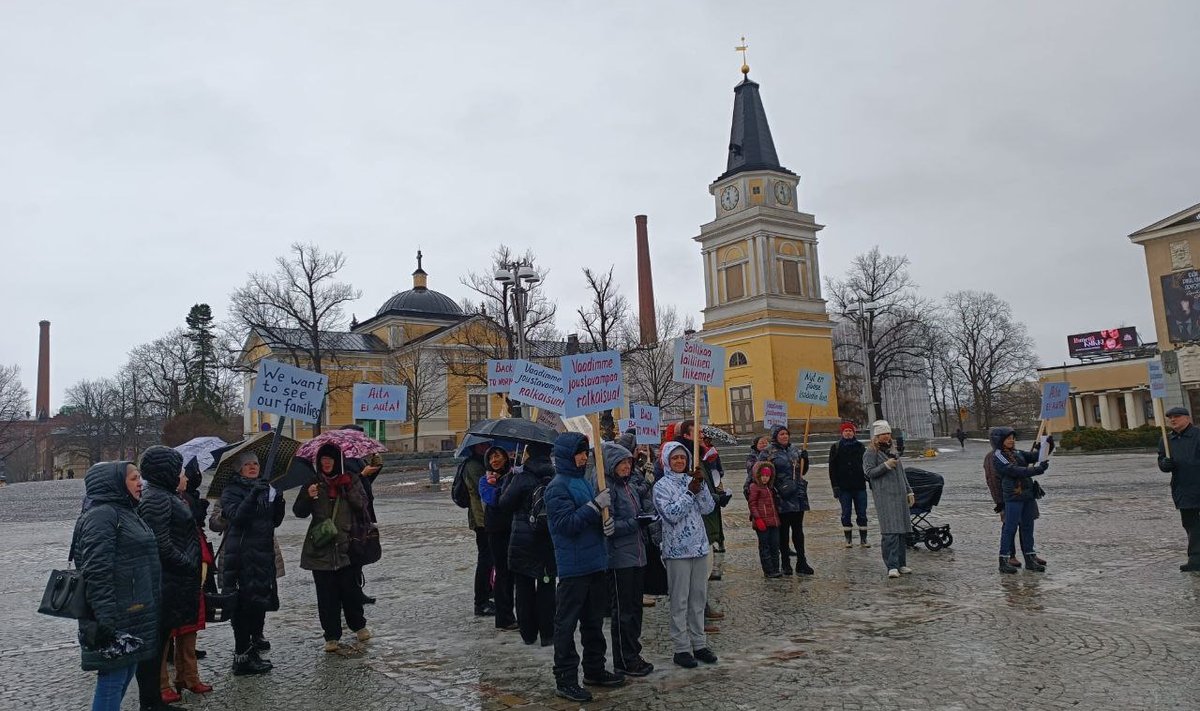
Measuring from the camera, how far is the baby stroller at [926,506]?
11.2 m

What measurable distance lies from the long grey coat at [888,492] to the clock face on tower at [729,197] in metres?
40.8

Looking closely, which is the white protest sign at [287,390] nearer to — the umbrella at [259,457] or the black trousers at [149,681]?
the umbrella at [259,457]

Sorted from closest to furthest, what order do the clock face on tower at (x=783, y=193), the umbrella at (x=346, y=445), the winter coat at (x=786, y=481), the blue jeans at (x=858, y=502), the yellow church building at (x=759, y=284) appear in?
1. the umbrella at (x=346, y=445)
2. the winter coat at (x=786, y=481)
3. the blue jeans at (x=858, y=502)
4. the yellow church building at (x=759, y=284)
5. the clock face on tower at (x=783, y=193)

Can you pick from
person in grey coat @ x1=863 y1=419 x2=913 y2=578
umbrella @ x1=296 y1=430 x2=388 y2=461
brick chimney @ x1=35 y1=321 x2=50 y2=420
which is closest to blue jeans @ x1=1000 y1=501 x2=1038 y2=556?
person in grey coat @ x1=863 y1=419 x2=913 y2=578

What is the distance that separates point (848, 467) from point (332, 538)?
747 centimetres

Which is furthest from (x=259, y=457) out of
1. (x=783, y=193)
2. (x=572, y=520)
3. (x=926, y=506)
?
(x=783, y=193)

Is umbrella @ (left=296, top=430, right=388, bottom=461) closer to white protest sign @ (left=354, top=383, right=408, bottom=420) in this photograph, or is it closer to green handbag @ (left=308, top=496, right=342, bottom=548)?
green handbag @ (left=308, top=496, right=342, bottom=548)

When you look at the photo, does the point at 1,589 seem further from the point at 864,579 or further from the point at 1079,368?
the point at 1079,368

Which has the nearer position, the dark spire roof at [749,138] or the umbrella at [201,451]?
the umbrella at [201,451]

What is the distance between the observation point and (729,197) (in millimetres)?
49688

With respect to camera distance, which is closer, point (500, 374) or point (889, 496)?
point (889, 496)

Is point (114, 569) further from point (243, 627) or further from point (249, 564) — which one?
point (243, 627)

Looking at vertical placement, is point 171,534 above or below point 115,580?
above

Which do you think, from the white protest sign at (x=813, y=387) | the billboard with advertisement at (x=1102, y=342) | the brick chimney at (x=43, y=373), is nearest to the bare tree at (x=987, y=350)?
the billboard with advertisement at (x=1102, y=342)
